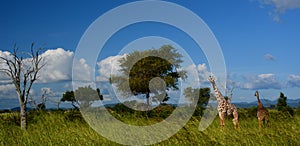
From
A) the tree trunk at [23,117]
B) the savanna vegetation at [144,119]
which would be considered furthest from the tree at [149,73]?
the tree trunk at [23,117]

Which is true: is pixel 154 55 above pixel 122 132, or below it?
above

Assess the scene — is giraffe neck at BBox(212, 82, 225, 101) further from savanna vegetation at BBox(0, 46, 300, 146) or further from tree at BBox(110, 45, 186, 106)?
tree at BBox(110, 45, 186, 106)

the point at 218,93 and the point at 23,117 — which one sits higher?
the point at 218,93

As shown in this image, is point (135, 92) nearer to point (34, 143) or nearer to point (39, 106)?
point (39, 106)

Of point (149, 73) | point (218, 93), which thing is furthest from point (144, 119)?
point (149, 73)

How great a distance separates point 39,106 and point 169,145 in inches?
414

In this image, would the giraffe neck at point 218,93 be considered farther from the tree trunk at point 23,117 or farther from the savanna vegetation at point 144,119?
the tree trunk at point 23,117

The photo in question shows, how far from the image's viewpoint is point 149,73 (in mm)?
38312

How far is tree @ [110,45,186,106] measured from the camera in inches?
1505

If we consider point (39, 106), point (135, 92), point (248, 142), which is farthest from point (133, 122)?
point (135, 92)

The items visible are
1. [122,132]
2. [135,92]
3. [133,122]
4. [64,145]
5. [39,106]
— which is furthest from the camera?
[135,92]

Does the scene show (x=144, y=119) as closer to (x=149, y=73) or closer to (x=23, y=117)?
(x=23, y=117)

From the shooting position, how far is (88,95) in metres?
39.9

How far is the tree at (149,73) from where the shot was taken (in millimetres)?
38219
